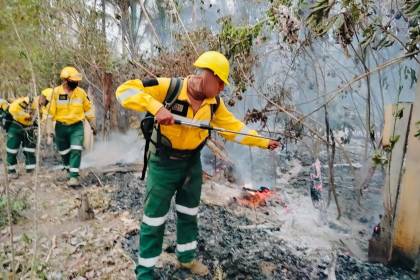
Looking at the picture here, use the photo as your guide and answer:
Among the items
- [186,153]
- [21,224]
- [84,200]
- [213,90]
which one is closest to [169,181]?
[186,153]

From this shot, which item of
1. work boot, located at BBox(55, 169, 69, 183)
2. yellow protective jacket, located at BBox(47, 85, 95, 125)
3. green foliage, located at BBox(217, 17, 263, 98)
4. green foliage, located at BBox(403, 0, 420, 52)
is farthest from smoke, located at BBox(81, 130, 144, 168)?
green foliage, located at BBox(403, 0, 420, 52)

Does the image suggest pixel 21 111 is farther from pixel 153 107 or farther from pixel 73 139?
pixel 153 107

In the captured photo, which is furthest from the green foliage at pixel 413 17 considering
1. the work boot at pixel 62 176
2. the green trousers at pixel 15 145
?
the green trousers at pixel 15 145

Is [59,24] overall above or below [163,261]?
above

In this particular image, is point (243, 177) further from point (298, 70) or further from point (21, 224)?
point (21, 224)

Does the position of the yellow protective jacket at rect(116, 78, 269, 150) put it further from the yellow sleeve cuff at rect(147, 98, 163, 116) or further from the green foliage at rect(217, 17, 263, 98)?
the green foliage at rect(217, 17, 263, 98)

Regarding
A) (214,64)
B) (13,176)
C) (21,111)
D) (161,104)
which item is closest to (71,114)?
(21,111)

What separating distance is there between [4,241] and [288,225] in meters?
3.62

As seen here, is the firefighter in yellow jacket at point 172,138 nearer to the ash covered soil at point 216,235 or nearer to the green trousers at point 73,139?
the ash covered soil at point 216,235

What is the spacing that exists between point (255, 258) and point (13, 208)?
3032 mm

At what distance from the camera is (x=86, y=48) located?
8.62 metres

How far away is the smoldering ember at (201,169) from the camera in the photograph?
325 cm

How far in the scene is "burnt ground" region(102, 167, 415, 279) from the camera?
3791 millimetres

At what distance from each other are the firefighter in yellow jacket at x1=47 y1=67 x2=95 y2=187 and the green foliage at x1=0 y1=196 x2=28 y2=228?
1608 millimetres
